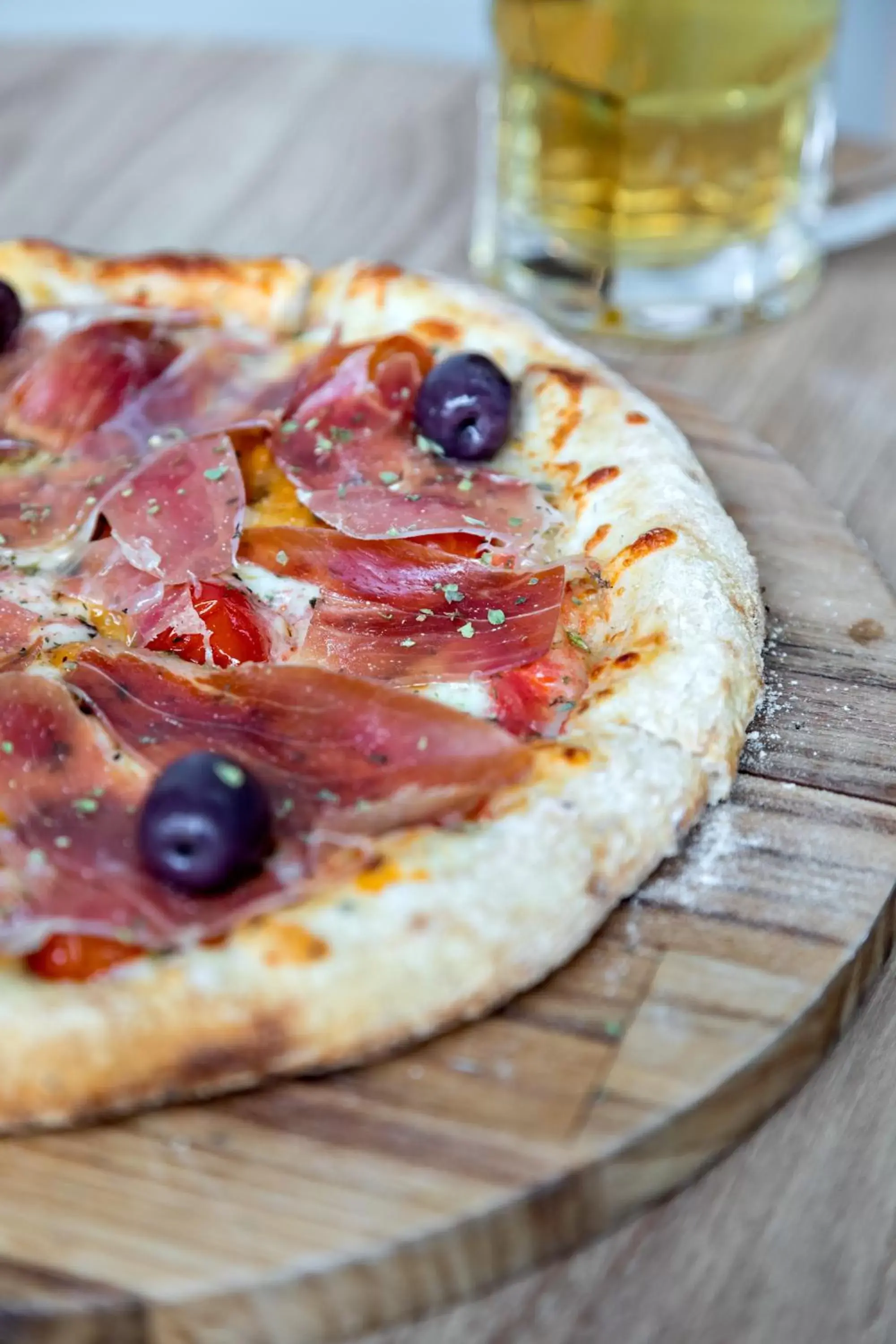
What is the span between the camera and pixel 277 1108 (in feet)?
4.76

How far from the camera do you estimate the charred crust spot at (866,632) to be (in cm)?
206

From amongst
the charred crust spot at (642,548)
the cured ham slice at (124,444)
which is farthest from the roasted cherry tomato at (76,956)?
the charred crust spot at (642,548)

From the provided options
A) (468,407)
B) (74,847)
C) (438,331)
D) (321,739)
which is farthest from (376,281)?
(74,847)

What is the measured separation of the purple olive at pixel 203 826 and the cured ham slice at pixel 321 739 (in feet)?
0.31

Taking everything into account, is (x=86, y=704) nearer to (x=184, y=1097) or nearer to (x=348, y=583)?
(x=348, y=583)

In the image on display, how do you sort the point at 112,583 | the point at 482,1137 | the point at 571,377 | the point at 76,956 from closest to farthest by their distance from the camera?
the point at 482,1137, the point at 76,956, the point at 112,583, the point at 571,377

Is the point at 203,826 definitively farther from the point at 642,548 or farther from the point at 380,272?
the point at 380,272

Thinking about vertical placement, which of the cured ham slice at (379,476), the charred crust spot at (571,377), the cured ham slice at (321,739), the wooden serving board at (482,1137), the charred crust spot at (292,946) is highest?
the charred crust spot at (571,377)

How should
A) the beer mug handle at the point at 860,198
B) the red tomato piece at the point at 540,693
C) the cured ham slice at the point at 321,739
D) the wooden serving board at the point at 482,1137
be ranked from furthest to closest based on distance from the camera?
the beer mug handle at the point at 860,198
the red tomato piece at the point at 540,693
the cured ham slice at the point at 321,739
the wooden serving board at the point at 482,1137

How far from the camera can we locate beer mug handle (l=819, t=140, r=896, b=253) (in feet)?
10.7

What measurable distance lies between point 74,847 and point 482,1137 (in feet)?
1.72

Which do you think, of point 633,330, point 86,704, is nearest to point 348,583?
point 86,704

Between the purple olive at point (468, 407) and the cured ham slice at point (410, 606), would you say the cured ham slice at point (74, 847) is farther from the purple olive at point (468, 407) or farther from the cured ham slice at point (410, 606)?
the purple olive at point (468, 407)

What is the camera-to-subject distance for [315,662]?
194 centimetres
